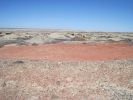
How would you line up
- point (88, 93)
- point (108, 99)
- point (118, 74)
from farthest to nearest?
point (118, 74) → point (88, 93) → point (108, 99)

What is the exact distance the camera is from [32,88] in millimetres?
9047

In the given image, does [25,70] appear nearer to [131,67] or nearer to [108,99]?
[108,99]

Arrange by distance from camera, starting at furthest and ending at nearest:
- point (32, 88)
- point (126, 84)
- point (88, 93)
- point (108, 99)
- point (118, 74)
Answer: point (118, 74) < point (126, 84) < point (32, 88) < point (88, 93) < point (108, 99)

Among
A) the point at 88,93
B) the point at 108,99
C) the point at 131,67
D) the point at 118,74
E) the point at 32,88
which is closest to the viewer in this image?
the point at 108,99

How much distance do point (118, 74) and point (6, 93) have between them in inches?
253

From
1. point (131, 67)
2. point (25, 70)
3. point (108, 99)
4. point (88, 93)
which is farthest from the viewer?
point (131, 67)

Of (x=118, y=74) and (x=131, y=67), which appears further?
(x=131, y=67)

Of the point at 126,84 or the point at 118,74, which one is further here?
the point at 118,74

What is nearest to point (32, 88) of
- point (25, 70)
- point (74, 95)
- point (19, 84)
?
point (19, 84)

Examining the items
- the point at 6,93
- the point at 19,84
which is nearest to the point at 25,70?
the point at 19,84

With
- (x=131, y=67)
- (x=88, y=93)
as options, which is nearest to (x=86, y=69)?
(x=131, y=67)

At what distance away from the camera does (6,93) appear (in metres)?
8.52

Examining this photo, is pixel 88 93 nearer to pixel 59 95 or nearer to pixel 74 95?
Answer: pixel 74 95

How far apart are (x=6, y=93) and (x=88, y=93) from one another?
3654 millimetres
